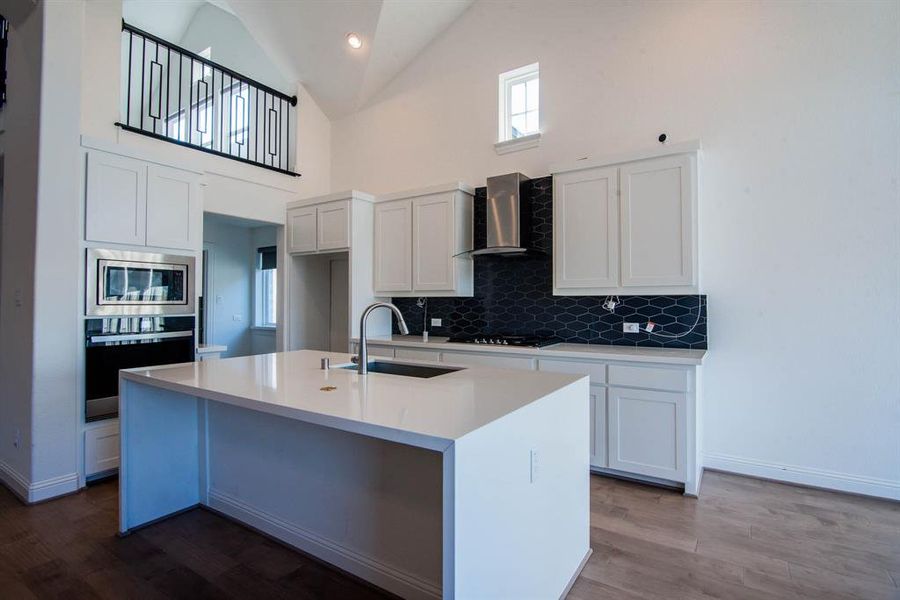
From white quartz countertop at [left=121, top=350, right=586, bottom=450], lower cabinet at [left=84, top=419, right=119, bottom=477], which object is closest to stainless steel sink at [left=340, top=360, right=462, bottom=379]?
white quartz countertop at [left=121, top=350, right=586, bottom=450]

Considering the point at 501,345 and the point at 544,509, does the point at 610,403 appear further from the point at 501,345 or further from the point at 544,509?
the point at 544,509

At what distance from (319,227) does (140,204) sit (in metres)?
1.74

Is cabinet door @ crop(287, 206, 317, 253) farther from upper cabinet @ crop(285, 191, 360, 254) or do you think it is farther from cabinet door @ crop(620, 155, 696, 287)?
cabinet door @ crop(620, 155, 696, 287)

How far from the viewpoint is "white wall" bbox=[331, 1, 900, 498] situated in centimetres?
288

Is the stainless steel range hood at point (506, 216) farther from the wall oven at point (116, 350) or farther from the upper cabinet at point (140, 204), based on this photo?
the wall oven at point (116, 350)

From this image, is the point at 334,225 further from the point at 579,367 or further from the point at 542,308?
the point at 579,367

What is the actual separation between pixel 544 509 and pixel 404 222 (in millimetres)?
3311

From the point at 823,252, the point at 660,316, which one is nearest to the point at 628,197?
the point at 660,316

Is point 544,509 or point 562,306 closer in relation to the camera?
point 544,509

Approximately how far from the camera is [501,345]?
3648 mm

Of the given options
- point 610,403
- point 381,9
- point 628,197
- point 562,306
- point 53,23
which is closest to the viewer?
point 53,23

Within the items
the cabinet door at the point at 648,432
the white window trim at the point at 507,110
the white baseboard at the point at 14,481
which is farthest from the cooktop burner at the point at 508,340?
the white baseboard at the point at 14,481

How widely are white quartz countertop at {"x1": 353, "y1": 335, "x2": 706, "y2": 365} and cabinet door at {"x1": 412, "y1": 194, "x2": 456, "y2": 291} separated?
615mm

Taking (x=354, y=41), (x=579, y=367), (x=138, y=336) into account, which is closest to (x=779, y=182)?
(x=579, y=367)
